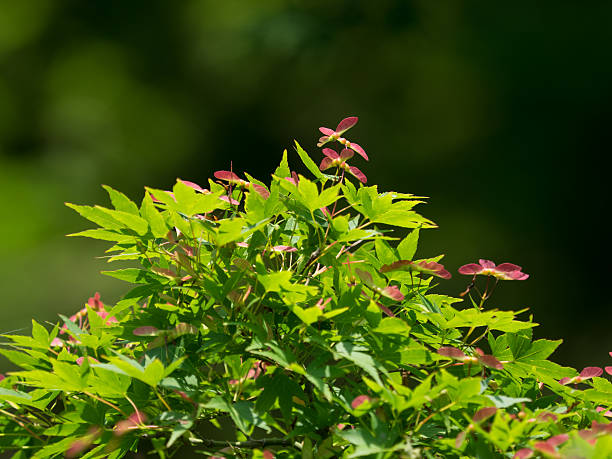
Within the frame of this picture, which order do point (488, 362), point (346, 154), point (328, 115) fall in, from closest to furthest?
point (488, 362)
point (346, 154)
point (328, 115)

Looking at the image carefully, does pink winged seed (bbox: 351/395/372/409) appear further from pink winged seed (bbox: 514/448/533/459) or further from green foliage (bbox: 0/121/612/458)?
pink winged seed (bbox: 514/448/533/459)

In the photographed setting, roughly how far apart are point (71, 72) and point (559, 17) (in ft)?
12.1

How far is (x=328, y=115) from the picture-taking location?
171 inches

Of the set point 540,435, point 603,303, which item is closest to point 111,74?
point 603,303

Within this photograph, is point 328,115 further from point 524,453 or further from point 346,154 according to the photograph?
point 524,453

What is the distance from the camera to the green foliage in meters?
0.77

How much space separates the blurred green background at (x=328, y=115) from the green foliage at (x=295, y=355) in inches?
107

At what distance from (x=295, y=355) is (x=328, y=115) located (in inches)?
143

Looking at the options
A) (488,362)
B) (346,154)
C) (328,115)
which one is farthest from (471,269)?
(328,115)

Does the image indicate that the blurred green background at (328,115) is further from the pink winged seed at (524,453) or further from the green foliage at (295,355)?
the pink winged seed at (524,453)

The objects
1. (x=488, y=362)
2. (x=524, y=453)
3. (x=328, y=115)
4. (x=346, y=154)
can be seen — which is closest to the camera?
(x=524, y=453)

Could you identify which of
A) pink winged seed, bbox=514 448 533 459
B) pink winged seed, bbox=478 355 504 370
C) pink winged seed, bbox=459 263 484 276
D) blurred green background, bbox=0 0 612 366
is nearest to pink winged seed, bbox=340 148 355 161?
pink winged seed, bbox=459 263 484 276

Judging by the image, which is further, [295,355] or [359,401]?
[295,355]

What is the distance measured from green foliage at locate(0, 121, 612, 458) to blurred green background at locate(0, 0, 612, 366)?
2.71 m
